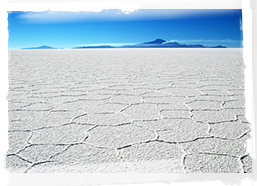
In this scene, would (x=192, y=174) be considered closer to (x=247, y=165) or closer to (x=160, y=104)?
(x=247, y=165)

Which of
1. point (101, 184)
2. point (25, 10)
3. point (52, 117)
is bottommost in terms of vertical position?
point (101, 184)

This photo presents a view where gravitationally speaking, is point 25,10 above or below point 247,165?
above

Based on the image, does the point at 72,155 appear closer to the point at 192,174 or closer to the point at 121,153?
the point at 121,153

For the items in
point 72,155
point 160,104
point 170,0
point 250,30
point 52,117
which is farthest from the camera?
point 160,104

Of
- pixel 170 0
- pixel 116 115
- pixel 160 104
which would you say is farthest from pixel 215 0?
pixel 160 104

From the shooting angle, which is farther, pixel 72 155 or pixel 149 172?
pixel 72 155

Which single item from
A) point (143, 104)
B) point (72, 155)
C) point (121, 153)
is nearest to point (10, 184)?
point (72, 155)

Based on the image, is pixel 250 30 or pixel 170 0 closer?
pixel 250 30

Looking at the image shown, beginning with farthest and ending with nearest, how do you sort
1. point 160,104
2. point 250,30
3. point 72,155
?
point 160,104
point 72,155
point 250,30

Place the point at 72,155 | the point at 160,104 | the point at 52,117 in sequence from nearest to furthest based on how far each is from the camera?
1. the point at 72,155
2. the point at 52,117
3. the point at 160,104
